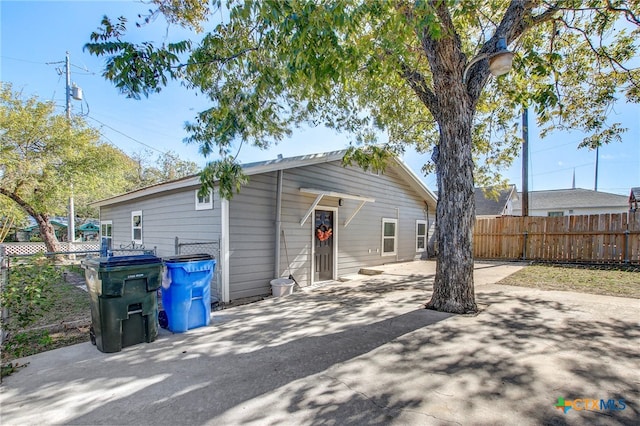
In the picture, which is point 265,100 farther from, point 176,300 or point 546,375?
point 546,375

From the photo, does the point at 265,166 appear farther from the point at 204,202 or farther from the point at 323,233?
the point at 323,233

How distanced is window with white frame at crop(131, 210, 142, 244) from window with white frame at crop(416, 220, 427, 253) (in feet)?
33.6

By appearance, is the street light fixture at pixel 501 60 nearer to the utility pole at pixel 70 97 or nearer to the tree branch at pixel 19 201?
the tree branch at pixel 19 201

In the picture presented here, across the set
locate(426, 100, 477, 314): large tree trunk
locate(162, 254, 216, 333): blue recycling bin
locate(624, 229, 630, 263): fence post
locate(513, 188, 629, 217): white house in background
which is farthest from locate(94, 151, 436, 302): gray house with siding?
locate(513, 188, 629, 217): white house in background

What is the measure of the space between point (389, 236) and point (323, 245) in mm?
3624

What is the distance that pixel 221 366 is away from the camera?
3.20m

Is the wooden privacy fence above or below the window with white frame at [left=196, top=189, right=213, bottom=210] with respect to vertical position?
below

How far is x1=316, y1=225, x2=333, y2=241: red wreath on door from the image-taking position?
7875 millimetres

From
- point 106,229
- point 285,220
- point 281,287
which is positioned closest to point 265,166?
point 285,220

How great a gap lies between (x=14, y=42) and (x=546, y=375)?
1234 cm

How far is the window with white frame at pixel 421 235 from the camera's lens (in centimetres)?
1241

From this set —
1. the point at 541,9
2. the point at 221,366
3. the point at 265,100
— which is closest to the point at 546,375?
A: the point at 221,366

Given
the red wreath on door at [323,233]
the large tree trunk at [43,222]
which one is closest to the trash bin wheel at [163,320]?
the red wreath on door at [323,233]

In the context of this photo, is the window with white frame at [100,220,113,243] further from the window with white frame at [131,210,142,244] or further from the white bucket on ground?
the white bucket on ground
